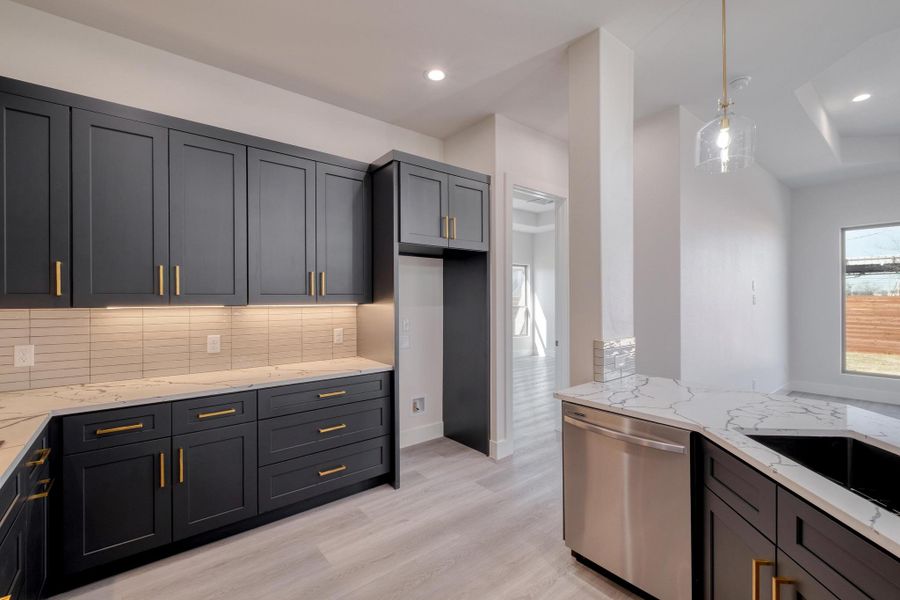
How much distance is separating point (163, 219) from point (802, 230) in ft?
25.6

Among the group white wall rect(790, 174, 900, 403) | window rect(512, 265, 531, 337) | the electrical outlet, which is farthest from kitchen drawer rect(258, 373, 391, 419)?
window rect(512, 265, 531, 337)

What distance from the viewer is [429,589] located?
1.96 m

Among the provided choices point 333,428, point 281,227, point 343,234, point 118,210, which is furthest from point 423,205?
point 118,210

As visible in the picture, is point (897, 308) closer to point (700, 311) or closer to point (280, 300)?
point (700, 311)

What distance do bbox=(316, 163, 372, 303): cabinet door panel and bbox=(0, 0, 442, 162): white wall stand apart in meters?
0.44

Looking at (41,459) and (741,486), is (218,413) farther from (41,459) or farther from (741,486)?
(741,486)

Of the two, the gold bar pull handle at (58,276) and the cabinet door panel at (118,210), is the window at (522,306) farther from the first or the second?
the gold bar pull handle at (58,276)

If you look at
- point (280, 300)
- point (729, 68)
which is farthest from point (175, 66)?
point (729, 68)

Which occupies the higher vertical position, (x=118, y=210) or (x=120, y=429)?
(x=118, y=210)

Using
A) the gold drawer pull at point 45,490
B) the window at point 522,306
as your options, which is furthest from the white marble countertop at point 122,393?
the window at point 522,306

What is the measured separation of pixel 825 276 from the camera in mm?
5715

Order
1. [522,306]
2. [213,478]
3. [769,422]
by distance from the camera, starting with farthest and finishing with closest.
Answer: [522,306]
[213,478]
[769,422]

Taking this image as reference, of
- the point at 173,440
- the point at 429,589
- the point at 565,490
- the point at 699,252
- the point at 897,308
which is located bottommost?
the point at 429,589

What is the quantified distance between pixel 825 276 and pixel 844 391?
1623 mm
